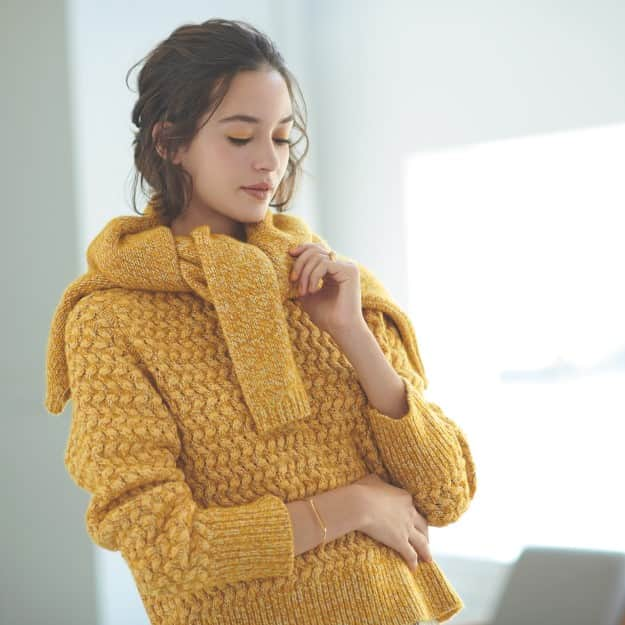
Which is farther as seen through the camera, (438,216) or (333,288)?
(438,216)

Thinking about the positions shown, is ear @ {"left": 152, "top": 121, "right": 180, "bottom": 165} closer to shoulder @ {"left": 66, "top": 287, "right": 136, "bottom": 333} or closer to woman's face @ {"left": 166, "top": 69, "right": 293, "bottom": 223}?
woman's face @ {"left": 166, "top": 69, "right": 293, "bottom": 223}

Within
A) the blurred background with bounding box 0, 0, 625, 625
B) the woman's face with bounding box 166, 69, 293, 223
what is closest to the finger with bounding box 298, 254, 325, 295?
the woman's face with bounding box 166, 69, 293, 223

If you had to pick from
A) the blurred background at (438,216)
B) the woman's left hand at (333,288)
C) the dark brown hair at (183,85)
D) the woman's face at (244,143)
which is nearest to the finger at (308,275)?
the woman's left hand at (333,288)

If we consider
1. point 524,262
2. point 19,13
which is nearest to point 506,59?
point 524,262

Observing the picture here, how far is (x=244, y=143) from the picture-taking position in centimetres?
132

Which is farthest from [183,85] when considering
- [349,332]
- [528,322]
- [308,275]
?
[528,322]

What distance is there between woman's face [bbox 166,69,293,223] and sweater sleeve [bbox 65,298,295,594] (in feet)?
0.87

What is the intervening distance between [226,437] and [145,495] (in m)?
0.16

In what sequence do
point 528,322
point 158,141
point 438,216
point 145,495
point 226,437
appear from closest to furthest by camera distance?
1. point 145,495
2. point 226,437
3. point 158,141
4. point 528,322
5. point 438,216

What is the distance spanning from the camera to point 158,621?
1287 millimetres

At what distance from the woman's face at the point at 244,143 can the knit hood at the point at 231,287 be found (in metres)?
0.06

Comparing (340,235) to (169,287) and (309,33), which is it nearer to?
(309,33)

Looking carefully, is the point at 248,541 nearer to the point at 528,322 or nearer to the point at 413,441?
the point at 413,441

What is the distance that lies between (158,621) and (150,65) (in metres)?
0.84
